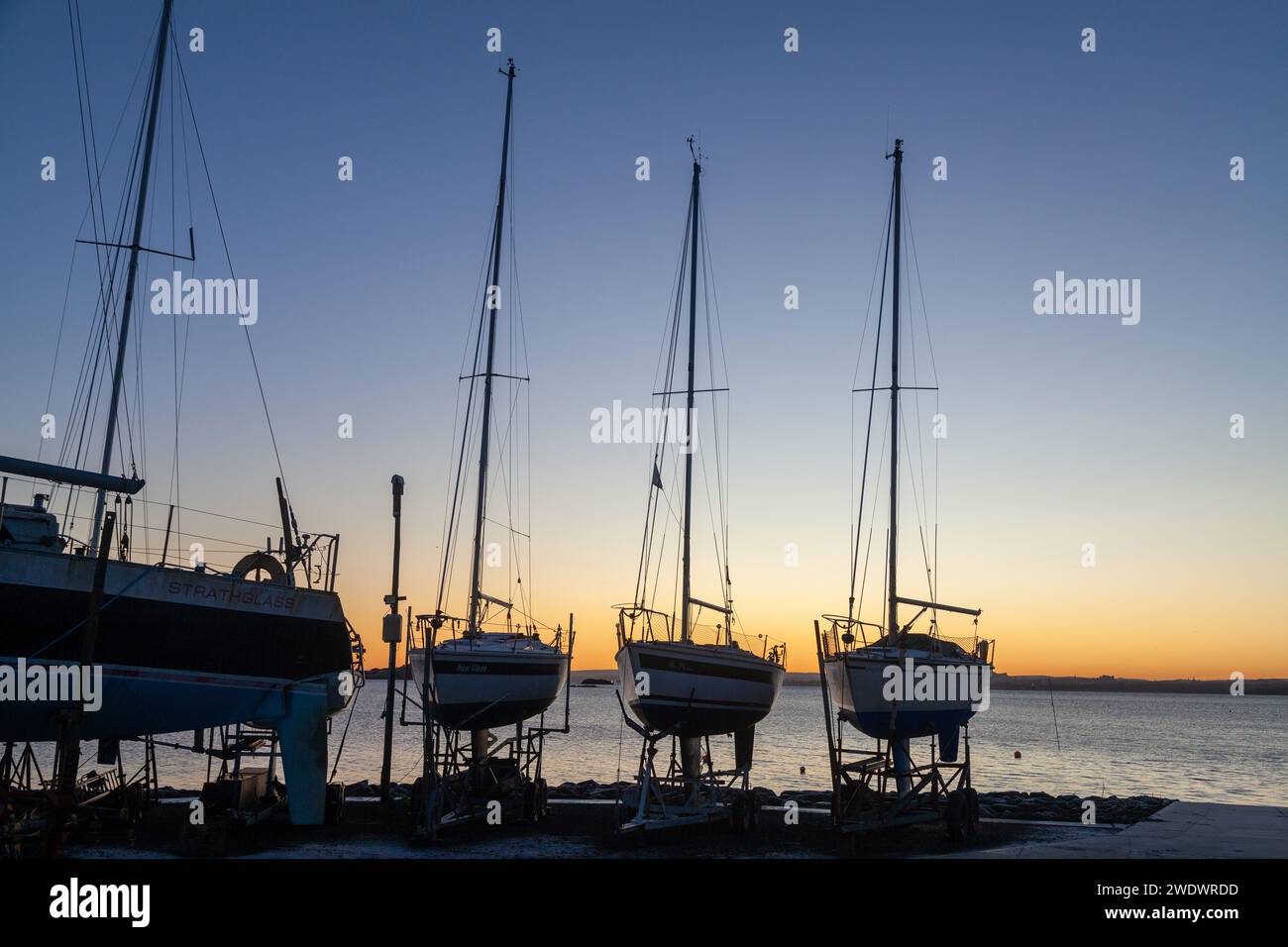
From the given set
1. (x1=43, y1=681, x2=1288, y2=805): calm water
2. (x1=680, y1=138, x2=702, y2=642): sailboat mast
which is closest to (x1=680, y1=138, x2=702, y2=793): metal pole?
(x1=680, y1=138, x2=702, y2=642): sailboat mast

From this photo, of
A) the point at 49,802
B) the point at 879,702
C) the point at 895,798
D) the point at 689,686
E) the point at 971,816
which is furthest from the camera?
the point at 689,686

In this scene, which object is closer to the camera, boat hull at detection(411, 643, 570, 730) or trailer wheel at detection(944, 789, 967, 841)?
trailer wheel at detection(944, 789, 967, 841)

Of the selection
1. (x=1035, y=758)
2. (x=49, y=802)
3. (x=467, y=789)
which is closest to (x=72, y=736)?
(x=49, y=802)

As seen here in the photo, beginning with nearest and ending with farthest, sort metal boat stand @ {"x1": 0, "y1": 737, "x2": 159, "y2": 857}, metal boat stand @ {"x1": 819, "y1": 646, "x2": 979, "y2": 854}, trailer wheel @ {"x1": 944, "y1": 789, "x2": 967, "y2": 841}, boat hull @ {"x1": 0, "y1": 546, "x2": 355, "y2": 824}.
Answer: metal boat stand @ {"x1": 0, "y1": 737, "x2": 159, "y2": 857}
boat hull @ {"x1": 0, "y1": 546, "x2": 355, "y2": 824}
metal boat stand @ {"x1": 819, "y1": 646, "x2": 979, "y2": 854}
trailer wheel @ {"x1": 944, "y1": 789, "x2": 967, "y2": 841}

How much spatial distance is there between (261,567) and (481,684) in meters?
7.10

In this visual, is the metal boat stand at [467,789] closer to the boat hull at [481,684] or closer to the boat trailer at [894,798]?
the boat hull at [481,684]

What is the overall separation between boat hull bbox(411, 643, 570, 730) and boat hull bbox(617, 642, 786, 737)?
273 centimetres

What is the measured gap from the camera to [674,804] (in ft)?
102

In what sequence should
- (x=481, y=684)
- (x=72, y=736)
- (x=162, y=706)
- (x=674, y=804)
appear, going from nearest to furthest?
(x=72, y=736), (x=162, y=706), (x=481, y=684), (x=674, y=804)

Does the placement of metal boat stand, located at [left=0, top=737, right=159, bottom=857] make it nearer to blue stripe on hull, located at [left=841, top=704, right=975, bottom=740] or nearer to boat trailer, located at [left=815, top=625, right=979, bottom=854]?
boat trailer, located at [left=815, top=625, right=979, bottom=854]

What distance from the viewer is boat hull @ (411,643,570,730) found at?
2945cm

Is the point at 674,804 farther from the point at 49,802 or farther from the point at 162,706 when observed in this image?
the point at 49,802
